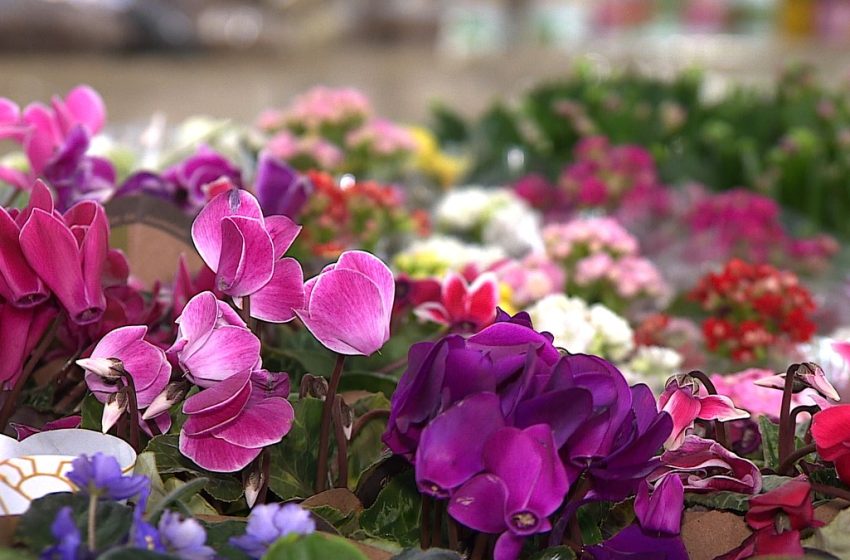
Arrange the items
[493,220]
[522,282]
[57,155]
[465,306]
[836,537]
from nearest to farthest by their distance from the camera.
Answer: [836,537]
[465,306]
[57,155]
[522,282]
[493,220]

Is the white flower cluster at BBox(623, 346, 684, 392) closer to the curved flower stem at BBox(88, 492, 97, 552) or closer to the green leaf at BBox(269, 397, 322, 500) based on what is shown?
the green leaf at BBox(269, 397, 322, 500)

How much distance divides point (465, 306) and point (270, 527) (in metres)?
0.31

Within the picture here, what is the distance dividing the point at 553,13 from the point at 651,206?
436 cm

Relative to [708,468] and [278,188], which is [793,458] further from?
[278,188]

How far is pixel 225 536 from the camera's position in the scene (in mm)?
369

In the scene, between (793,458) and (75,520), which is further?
(793,458)

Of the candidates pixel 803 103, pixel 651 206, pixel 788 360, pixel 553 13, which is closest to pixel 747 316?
pixel 788 360

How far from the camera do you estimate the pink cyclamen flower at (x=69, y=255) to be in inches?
18.0

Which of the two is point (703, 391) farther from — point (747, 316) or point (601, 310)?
point (747, 316)

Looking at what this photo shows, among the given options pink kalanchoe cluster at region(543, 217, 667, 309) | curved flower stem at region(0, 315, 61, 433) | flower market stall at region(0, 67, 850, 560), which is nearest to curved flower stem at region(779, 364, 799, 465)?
flower market stall at region(0, 67, 850, 560)

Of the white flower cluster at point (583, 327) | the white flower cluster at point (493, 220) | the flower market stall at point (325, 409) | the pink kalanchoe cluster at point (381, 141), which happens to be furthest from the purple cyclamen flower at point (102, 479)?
the pink kalanchoe cluster at point (381, 141)

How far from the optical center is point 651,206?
129 centimetres

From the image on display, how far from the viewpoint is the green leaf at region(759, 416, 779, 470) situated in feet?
1.63

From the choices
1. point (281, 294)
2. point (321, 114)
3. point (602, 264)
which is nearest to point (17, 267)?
point (281, 294)
